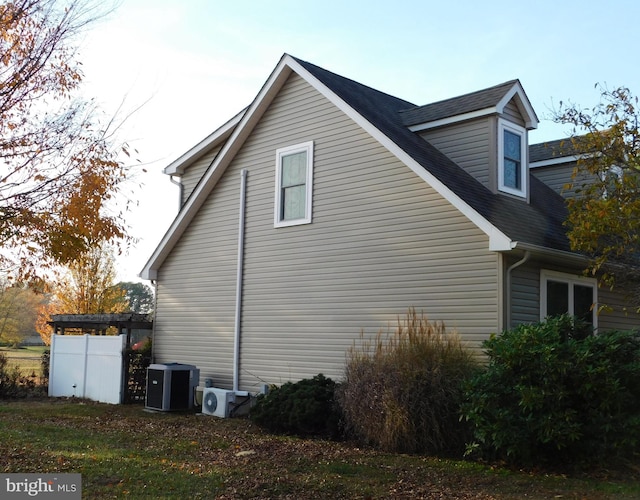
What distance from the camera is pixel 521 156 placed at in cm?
1326

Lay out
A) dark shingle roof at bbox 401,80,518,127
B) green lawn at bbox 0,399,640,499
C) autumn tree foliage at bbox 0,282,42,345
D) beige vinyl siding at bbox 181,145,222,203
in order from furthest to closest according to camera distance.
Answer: autumn tree foliage at bbox 0,282,42,345 < beige vinyl siding at bbox 181,145,222,203 < dark shingle roof at bbox 401,80,518,127 < green lawn at bbox 0,399,640,499

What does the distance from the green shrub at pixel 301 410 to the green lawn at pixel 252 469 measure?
1.07ft

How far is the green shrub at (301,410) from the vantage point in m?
11.1

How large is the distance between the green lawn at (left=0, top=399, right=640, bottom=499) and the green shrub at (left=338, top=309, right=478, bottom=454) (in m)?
0.37

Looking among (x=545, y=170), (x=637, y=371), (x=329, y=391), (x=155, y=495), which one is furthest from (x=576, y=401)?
(x=545, y=170)

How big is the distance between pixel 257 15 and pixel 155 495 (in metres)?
7.41

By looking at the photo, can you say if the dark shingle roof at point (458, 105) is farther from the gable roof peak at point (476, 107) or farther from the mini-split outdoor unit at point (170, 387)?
the mini-split outdoor unit at point (170, 387)

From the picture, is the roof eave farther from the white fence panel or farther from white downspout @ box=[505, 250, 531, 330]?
white downspout @ box=[505, 250, 531, 330]

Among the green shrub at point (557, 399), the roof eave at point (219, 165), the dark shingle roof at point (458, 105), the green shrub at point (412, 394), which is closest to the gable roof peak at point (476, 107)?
the dark shingle roof at point (458, 105)

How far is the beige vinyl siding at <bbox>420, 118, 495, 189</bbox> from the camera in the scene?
41.8 feet

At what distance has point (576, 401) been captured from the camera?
9.00 m

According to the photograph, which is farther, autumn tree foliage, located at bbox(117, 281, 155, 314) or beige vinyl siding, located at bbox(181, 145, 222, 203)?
autumn tree foliage, located at bbox(117, 281, 155, 314)

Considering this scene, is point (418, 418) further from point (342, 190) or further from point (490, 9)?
point (490, 9)

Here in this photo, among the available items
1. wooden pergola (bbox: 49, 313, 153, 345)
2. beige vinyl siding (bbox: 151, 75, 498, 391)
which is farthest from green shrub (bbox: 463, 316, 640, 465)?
wooden pergola (bbox: 49, 313, 153, 345)
